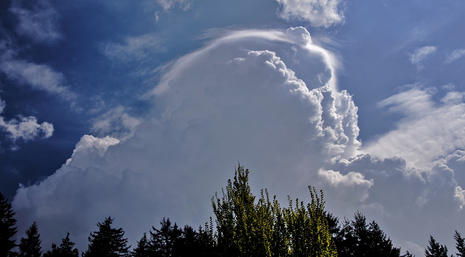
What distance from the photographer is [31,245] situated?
134 feet

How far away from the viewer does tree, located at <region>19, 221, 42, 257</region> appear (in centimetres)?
4006

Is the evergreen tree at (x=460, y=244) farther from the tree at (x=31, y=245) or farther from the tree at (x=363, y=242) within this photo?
the tree at (x=31, y=245)

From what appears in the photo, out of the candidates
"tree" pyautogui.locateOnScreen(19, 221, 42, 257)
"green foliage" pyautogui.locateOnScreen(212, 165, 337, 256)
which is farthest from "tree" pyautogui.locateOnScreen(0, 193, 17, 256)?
"green foliage" pyautogui.locateOnScreen(212, 165, 337, 256)

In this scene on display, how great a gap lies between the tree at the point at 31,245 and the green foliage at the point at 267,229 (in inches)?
1595

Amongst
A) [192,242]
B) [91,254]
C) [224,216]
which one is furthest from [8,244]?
[224,216]

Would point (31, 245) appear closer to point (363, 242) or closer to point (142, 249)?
point (142, 249)

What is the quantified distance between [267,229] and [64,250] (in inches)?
1679

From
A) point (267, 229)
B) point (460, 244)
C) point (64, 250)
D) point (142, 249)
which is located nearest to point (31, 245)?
point (64, 250)

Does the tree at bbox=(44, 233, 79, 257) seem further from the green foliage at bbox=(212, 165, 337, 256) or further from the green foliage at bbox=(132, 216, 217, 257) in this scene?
the green foliage at bbox=(212, 165, 337, 256)

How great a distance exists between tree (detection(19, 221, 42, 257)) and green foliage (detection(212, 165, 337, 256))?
40.5 metres

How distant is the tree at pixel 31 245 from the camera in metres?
40.1

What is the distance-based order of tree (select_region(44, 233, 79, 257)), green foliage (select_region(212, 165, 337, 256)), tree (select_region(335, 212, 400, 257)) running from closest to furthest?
green foliage (select_region(212, 165, 337, 256))
tree (select_region(335, 212, 400, 257))
tree (select_region(44, 233, 79, 257))

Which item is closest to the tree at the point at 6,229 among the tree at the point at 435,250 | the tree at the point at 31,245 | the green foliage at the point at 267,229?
the tree at the point at 31,245

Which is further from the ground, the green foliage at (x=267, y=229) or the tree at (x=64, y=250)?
the tree at (x=64, y=250)
